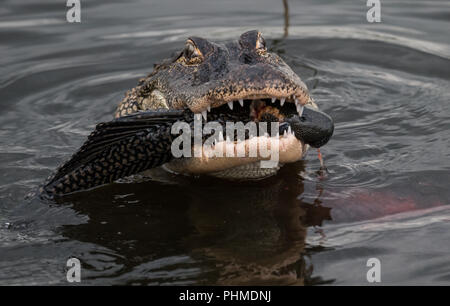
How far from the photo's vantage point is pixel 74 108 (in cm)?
736

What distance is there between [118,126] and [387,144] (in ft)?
9.10

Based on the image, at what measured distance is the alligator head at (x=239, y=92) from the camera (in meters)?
4.45

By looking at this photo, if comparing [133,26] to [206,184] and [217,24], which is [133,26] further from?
[206,184]

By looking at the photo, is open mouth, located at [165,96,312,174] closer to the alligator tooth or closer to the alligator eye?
the alligator tooth

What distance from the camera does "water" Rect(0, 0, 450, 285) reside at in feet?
13.9

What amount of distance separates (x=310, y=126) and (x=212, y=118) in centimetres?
66

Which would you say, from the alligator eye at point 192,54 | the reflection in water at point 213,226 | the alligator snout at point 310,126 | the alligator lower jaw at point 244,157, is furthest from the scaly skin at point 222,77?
the reflection in water at point 213,226

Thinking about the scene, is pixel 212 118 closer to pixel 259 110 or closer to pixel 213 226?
pixel 259 110

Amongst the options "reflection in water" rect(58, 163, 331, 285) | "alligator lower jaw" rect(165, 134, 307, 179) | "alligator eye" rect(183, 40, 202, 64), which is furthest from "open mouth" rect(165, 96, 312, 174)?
"alligator eye" rect(183, 40, 202, 64)

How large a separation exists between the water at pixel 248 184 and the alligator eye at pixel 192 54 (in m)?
0.97

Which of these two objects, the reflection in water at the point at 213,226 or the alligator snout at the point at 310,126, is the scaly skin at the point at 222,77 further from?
the reflection in water at the point at 213,226

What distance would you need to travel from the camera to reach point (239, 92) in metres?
4.41

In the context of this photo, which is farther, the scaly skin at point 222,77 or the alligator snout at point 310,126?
the alligator snout at point 310,126

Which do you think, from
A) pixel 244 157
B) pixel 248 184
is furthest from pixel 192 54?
pixel 248 184
